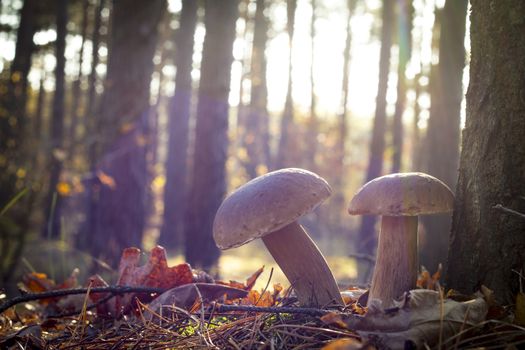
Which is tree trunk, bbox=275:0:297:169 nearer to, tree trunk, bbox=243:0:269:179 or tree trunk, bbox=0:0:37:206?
tree trunk, bbox=243:0:269:179

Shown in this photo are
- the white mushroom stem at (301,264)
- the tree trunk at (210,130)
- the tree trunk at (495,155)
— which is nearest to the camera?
the tree trunk at (495,155)

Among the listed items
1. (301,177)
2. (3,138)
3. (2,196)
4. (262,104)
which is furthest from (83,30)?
(301,177)

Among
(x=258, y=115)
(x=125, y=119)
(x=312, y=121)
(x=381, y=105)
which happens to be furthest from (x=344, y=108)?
(x=125, y=119)

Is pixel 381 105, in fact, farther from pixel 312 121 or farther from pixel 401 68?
A: pixel 312 121

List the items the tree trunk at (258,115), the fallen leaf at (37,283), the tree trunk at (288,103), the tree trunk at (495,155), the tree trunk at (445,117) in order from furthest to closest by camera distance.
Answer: the tree trunk at (258,115)
the tree trunk at (288,103)
the tree trunk at (445,117)
the fallen leaf at (37,283)
the tree trunk at (495,155)

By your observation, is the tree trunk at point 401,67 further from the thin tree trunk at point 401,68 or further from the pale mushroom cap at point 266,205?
the pale mushroom cap at point 266,205

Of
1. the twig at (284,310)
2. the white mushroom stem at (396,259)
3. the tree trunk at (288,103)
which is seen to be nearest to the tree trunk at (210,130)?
the white mushroom stem at (396,259)

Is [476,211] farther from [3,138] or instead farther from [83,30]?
[83,30]
